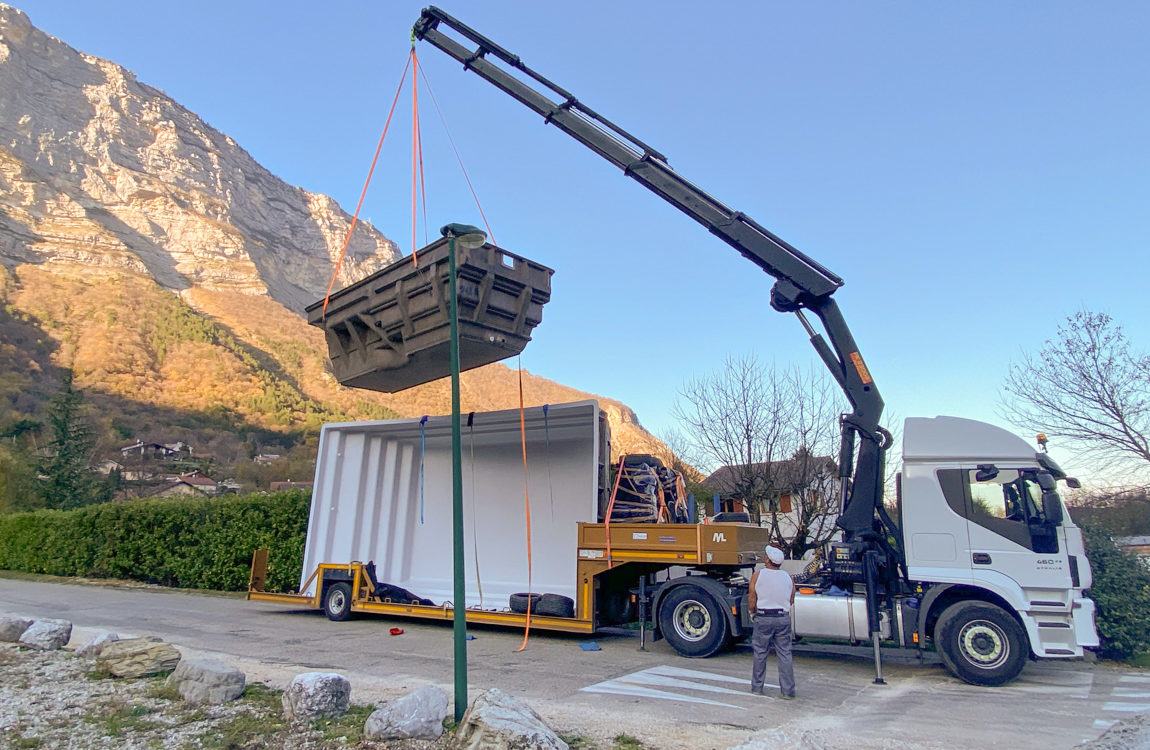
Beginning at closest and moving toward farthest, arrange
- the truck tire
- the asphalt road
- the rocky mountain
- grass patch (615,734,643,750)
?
grass patch (615,734,643,750)
the asphalt road
the truck tire
the rocky mountain

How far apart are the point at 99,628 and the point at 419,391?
8761 cm

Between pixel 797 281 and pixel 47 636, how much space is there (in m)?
9.55

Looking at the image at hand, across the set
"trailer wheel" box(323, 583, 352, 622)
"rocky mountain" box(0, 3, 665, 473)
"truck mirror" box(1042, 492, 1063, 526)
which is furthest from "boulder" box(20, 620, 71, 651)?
"rocky mountain" box(0, 3, 665, 473)

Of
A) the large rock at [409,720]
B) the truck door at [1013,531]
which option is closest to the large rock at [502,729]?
the large rock at [409,720]

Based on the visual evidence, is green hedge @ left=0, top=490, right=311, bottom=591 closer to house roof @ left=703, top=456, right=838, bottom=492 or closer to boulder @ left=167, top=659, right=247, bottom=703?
house roof @ left=703, top=456, right=838, bottom=492

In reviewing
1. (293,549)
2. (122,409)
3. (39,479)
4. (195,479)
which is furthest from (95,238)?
(293,549)

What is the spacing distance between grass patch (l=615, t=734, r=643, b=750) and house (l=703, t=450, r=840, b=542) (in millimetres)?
8765

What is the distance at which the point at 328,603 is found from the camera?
477 inches

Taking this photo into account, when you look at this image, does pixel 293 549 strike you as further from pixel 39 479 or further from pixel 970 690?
pixel 39 479

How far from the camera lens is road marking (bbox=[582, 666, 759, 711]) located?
6.53 meters

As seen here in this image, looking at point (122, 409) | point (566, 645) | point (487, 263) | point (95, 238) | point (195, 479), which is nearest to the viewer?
point (487, 263)

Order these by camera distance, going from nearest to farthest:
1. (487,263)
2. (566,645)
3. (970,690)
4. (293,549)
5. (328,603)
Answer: (970,690)
(487,263)
(566,645)
(328,603)
(293,549)

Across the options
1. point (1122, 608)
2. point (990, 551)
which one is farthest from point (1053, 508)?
point (1122, 608)

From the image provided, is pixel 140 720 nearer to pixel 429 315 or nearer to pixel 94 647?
pixel 94 647
